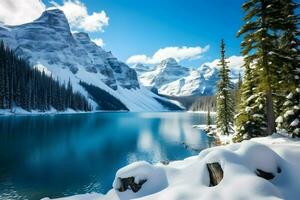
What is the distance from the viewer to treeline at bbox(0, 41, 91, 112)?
10675cm

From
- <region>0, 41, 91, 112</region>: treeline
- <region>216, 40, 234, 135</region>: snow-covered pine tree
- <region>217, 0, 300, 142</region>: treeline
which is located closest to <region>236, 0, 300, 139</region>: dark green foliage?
<region>217, 0, 300, 142</region>: treeline

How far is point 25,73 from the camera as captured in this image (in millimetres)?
132625

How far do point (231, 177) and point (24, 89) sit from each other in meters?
123

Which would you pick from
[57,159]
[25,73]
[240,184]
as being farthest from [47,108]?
[240,184]

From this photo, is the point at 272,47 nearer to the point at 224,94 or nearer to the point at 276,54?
the point at 276,54

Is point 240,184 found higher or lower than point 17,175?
higher

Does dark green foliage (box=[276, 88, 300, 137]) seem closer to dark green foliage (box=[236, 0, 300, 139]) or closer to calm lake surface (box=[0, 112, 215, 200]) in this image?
dark green foliage (box=[236, 0, 300, 139])

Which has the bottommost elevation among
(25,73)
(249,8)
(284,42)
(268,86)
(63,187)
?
(63,187)

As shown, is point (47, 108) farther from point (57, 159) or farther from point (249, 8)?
point (249, 8)

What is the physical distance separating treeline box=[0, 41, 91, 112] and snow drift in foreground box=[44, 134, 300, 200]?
321 ft

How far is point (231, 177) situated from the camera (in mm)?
10852

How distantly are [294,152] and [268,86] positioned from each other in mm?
10929

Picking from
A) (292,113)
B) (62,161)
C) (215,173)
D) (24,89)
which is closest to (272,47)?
(292,113)

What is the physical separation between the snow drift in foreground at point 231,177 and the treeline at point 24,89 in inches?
3856
